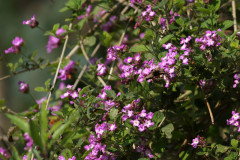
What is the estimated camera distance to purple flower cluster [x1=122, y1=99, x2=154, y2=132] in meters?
1.25

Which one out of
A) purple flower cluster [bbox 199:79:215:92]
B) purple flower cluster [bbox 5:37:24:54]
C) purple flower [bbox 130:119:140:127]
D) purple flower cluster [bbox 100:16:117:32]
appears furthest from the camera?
purple flower cluster [bbox 100:16:117:32]

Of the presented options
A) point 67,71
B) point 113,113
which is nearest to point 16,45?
point 67,71

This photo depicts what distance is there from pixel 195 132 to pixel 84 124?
A: 0.47 metres

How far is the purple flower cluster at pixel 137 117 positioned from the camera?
1245 millimetres

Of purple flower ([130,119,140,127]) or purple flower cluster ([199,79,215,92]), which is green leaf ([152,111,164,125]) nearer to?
purple flower ([130,119,140,127])

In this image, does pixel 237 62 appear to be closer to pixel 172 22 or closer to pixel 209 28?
pixel 209 28

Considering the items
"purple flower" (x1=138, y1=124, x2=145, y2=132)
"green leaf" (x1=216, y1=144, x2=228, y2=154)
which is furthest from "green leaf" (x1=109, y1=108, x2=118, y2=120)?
"green leaf" (x1=216, y1=144, x2=228, y2=154)

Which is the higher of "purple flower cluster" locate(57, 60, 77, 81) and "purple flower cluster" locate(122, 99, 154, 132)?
"purple flower cluster" locate(122, 99, 154, 132)

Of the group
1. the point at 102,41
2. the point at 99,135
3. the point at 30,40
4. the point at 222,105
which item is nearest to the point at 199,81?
the point at 222,105

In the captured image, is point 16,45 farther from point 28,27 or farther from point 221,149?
point 28,27

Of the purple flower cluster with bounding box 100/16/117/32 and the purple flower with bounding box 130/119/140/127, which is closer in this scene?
the purple flower with bounding box 130/119/140/127

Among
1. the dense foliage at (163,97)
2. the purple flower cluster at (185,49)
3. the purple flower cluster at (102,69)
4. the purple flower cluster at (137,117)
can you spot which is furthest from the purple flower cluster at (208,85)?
the purple flower cluster at (102,69)

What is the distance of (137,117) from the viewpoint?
126 cm

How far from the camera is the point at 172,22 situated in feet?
4.87
